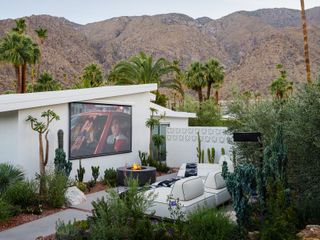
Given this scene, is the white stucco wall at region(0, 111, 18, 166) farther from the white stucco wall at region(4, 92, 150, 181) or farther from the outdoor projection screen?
the outdoor projection screen

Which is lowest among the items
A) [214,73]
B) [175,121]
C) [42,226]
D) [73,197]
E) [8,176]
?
[42,226]

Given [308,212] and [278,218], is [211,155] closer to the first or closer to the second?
[308,212]

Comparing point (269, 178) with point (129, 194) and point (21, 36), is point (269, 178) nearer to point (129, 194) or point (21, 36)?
point (129, 194)

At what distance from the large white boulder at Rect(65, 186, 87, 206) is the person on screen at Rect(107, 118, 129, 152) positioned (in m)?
3.86

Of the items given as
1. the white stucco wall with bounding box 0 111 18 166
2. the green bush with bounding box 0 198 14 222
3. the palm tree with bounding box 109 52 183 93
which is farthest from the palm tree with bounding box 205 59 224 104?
the green bush with bounding box 0 198 14 222

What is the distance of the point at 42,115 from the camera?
1104cm

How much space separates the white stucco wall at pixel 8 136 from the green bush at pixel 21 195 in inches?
72.2

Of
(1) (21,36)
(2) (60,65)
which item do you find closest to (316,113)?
(1) (21,36)

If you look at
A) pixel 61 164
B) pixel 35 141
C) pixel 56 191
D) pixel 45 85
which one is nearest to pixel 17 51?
pixel 45 85

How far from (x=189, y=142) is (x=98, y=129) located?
18.2 feet

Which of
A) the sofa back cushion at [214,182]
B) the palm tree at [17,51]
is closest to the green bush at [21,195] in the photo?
the sofa back cushion at [214,182]

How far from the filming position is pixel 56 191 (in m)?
9.77

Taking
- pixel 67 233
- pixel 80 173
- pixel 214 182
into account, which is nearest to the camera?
pixel 67 233

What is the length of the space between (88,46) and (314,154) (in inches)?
3441
